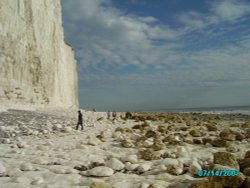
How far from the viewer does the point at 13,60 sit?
64.9ft

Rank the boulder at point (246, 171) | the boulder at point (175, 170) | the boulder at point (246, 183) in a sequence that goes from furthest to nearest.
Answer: the boulder at point (175, 170)
the boulder at point (246, 171)
the boulder at point (246, 183)

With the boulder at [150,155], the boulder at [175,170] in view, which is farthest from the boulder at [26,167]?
the boulder at [175,170]

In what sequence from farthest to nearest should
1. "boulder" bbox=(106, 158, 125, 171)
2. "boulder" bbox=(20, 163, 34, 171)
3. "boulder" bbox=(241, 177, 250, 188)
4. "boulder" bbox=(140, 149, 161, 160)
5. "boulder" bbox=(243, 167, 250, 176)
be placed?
"boulder" bbox=(140, 149, 161, 160), "boulder" bbox=(106, 158, 125, 171), "boulder" bbox=(20, 163, 34, 171), "boulder" bbox=(243, 167, 250, 176), "boulder" bbox=(241, 177, 250, 188)

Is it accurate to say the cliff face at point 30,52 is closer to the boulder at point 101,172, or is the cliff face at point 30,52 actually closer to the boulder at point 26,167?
the boulder at point 26,167

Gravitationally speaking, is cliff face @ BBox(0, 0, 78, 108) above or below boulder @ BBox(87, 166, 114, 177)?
above

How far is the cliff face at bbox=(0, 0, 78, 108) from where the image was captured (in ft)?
62.3

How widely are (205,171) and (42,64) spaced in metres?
21.9

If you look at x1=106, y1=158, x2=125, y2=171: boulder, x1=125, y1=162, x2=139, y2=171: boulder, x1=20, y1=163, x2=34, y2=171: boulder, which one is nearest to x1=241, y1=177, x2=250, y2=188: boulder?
x1=125, y1=162, x2=139, y2=171: boulder

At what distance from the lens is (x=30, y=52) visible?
72.9 ft

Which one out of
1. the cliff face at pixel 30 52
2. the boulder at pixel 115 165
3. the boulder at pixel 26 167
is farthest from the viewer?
the cliff face at pixel 30 52

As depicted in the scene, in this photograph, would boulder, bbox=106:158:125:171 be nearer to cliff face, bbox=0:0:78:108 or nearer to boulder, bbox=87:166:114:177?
boulder, bbox=87:166:114:177

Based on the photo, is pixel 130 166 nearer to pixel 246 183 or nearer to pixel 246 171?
pixel 246 171

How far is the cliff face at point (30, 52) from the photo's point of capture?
748 inches

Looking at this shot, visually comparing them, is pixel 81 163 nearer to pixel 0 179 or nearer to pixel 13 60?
pixel 0 179
